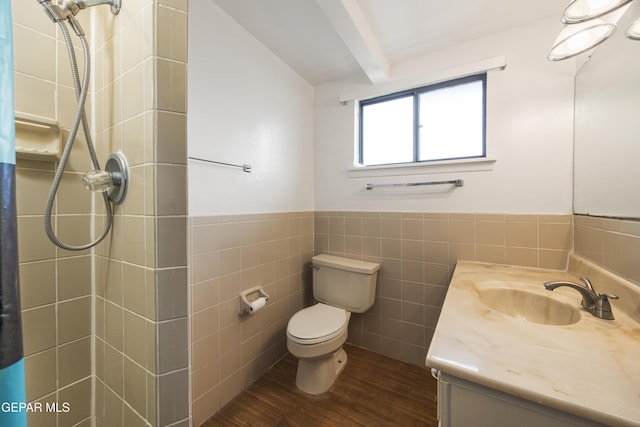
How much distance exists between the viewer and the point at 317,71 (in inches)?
74.9

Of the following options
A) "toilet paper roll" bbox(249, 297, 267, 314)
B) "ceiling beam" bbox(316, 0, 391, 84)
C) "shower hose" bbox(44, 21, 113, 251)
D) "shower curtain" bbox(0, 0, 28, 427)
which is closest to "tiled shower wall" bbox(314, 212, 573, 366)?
"toilet paper roll" bbox(249, 297, 267, 314)

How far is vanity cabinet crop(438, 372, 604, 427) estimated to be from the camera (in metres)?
0.50

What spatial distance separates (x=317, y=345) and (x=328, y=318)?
0.23 m

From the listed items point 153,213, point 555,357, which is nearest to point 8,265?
point 153,213

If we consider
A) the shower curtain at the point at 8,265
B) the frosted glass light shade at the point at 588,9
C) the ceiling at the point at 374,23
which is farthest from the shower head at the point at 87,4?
the frosted glass light shade at the point at 588,9

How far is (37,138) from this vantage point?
69 cm

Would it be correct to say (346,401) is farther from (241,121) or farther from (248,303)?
(241,121)

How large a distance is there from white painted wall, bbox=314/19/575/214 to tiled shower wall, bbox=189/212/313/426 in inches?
39.4

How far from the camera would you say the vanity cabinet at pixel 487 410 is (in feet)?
1.64

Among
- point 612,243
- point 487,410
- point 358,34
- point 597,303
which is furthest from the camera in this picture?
point 358,34

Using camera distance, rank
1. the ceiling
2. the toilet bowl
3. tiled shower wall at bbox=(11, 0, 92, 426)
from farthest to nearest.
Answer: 1. the toilet bowl
2. the ceiling
3. tiled shower wall at bbox=(11, 0, 92, 426)

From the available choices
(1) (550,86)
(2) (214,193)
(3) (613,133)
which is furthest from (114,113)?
(1) (550,86)

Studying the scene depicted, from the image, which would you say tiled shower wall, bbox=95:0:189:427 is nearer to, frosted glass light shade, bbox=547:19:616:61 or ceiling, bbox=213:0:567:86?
ceiling, bbox=213:0:567:86

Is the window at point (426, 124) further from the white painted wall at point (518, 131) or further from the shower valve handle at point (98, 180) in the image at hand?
the shower valve handle at point (98, 180)
